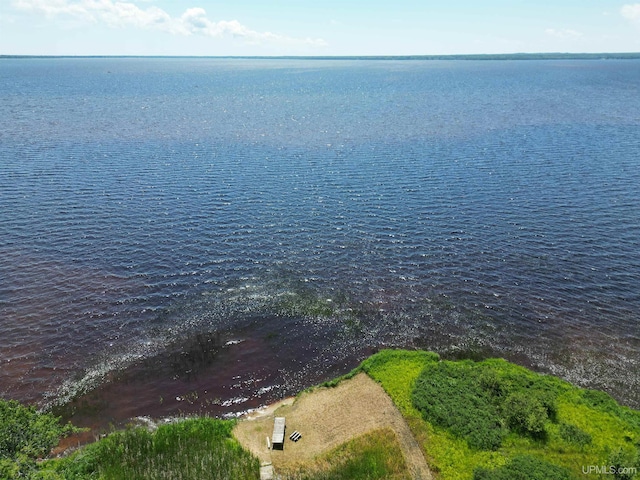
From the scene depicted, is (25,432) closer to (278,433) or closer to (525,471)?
(278,433)

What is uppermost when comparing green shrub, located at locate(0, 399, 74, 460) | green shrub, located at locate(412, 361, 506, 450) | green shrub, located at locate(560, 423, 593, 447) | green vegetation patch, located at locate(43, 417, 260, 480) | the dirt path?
green shrub, located at locate(0, 399, 74, 460)

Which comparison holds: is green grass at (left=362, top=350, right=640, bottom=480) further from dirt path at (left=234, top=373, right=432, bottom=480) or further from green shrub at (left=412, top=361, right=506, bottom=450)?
dirt path at (left=234, top=373, right=432, bottom=480)

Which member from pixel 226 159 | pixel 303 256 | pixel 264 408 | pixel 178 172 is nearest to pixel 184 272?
pixel 303 256

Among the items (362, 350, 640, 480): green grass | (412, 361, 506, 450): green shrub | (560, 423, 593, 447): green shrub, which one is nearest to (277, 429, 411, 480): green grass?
(362, 350, 640, 480): green grass

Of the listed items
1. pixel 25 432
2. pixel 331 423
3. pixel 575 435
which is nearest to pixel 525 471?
pixel 575 435

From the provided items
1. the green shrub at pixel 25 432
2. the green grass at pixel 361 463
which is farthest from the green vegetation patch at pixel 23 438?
the green grass at pixel 361 463

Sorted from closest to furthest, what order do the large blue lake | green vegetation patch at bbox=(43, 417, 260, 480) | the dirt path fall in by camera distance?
green vegetation patch at bbox=(43, 417, 260, 480) → the dirt path → the large blue lake

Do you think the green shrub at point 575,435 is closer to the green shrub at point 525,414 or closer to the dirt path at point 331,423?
the green shrub at point 525,414

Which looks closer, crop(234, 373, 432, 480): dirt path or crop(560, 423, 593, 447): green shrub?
crop(560, 423, 593, 447): green shrub
